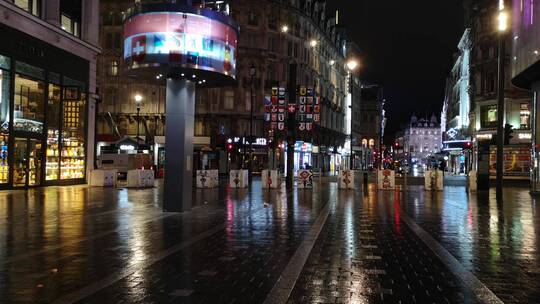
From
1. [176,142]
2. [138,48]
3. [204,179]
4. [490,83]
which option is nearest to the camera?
[138,48]

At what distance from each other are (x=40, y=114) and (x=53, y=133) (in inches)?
64.0

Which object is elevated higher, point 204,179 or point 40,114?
point 40,114

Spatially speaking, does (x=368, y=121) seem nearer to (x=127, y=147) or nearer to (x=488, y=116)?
(x=488, y=116)

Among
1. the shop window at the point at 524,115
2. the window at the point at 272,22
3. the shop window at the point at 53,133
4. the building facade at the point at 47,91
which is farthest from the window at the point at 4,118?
the shop window at the point at 524,115

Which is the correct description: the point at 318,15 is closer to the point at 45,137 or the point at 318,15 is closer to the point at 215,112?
the point at 215,112

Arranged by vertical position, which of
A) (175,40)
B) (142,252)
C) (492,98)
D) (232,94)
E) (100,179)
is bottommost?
(142,252)

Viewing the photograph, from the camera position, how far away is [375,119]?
130 m

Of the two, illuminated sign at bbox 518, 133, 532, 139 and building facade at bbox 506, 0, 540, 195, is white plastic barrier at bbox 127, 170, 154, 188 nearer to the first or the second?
building facade at bbox 506, 0, 540, 195

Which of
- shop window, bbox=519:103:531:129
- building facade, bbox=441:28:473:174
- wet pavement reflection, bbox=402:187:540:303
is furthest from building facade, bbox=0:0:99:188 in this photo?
building facade, bbox=441:28:473:174

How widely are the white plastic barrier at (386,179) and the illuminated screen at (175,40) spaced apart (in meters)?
18.2

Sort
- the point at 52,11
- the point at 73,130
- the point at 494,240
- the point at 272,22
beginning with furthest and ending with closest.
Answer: the point at 272,22
the point at 73,130
the point at 52,11
the point at 494,240

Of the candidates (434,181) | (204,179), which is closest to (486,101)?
(434,181)

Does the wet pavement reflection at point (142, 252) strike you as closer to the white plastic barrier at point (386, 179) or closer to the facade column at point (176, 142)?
the facade column at point (176, 142)

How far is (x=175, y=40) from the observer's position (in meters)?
16.5
